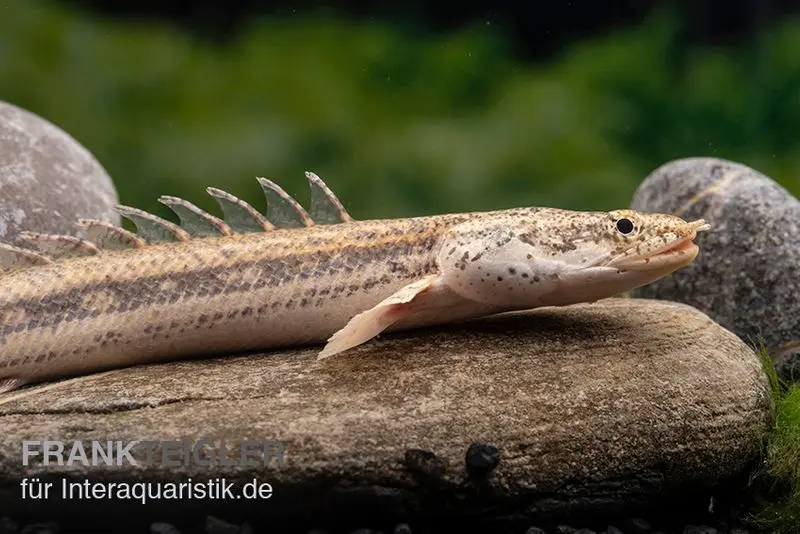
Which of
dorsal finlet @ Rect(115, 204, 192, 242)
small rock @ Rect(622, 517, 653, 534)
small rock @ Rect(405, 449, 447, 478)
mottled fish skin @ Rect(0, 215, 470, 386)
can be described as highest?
dorsal finlet @ Rect(115, 204, 192, 242)

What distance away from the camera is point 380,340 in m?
3.02

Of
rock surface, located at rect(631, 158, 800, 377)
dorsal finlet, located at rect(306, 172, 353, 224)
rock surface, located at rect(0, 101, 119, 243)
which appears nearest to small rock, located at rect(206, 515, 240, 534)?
dorsal finlet, located at rect(306, 172, 353, 224)

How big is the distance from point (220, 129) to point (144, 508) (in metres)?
3.52

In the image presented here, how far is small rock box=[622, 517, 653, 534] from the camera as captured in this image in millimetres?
2549

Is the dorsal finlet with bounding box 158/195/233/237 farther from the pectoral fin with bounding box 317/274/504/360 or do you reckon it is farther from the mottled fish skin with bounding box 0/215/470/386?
the pectoral fin with bounding box 317/274/504/360

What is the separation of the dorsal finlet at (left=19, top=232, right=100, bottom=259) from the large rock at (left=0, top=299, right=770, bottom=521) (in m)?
0.62

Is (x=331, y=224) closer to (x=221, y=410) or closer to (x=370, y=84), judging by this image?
(x=221, y=410)

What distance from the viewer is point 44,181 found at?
386cm

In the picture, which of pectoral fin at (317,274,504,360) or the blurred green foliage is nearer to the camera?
pectoral fin at (317,274,504,360)

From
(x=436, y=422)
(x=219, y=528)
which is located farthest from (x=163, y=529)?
(x=436, y=422)

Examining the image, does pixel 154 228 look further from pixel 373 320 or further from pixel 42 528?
pixel 42 528

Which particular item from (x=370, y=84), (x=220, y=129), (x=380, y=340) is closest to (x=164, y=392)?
(x=380, y=340)

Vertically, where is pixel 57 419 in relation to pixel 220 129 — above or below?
below

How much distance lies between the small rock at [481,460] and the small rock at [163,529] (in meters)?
0.87
